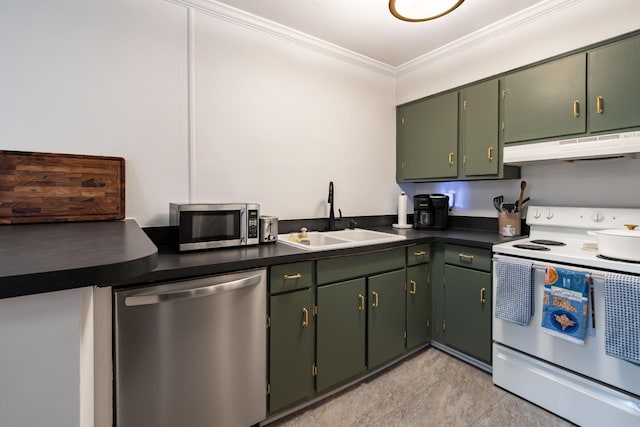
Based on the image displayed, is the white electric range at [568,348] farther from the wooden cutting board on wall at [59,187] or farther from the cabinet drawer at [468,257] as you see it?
the wooden cutting board on wall at [59,187]

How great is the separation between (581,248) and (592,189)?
20.0 inches

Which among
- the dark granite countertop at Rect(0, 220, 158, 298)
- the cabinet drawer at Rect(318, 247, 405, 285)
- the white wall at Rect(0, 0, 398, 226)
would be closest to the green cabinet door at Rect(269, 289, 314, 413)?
the cabinet drawer at Rect(318, 247, 405, 285)

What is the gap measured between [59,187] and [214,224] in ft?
2.49

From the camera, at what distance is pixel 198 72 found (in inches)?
77.2

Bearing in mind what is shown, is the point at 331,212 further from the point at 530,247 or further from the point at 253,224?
the point at 530,247

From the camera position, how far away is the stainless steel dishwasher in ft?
4.11

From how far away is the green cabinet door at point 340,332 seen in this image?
5.95ft

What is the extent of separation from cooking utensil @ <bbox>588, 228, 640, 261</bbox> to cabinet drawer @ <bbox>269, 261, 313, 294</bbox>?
59.2 inches

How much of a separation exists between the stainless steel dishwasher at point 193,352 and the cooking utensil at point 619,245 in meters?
1.73

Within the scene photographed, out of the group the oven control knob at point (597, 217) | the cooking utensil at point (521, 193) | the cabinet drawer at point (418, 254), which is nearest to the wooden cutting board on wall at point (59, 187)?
the cabinet drawer at point (418, 254)

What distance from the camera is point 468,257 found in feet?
7.12

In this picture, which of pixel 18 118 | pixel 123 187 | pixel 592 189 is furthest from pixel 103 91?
pixel 592 189

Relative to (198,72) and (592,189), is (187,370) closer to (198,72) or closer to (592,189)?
(198,72)

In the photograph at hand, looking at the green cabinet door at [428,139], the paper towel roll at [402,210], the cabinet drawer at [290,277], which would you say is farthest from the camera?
the paper towel roll at [402,210]
